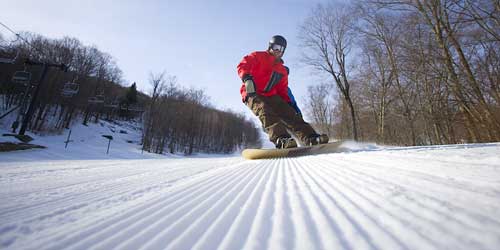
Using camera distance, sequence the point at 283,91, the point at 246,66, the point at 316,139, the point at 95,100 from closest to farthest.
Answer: the point at 316,139, the point at 246,66, the point at 283,91, the point at 95,100

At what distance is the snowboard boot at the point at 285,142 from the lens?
1.91 meters

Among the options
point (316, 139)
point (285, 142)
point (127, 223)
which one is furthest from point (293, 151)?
point (127, 223)

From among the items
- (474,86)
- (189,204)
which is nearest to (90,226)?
(189,204)

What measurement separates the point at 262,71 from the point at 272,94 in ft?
1.11

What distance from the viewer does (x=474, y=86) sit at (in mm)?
3080

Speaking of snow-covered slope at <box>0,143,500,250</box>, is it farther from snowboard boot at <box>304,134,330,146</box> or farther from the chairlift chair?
the chairlift chair

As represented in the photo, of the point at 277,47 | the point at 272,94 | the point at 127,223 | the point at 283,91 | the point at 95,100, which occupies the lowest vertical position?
the point at 127,223

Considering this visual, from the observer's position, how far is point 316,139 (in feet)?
7.33

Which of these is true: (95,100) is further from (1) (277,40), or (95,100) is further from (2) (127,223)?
(2) (127,223)

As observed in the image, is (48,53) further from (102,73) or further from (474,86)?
(474,86)

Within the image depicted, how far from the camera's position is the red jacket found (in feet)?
8.02

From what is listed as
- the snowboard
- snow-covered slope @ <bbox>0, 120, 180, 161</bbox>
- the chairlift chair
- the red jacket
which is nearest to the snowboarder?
the red jacket

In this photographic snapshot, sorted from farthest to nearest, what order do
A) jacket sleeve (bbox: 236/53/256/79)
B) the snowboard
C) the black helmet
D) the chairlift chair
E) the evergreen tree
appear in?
the evergreen tree, the chairlift chair, the black helmet, jacket sleeve (bbox: 236/53/256/79), the snowboard

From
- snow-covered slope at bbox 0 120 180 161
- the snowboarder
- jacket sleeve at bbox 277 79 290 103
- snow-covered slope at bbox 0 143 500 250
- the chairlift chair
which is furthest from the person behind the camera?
the chairlift chair
